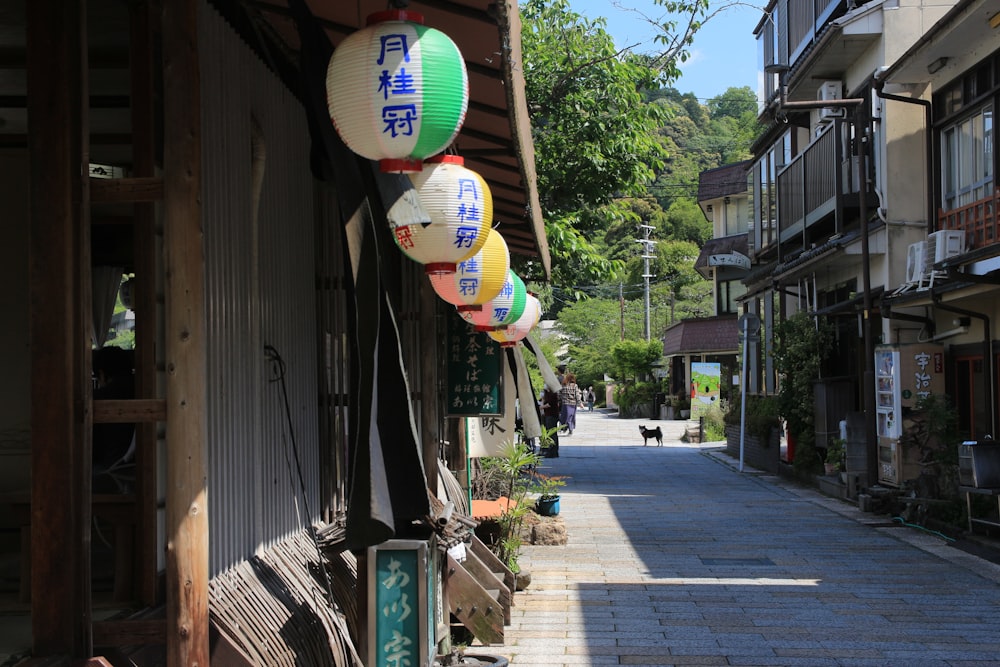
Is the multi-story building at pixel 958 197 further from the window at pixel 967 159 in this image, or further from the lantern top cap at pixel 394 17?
the lantern top cap at pixel 394 17

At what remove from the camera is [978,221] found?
1486 centimetres

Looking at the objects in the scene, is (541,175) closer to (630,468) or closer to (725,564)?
(725,564)

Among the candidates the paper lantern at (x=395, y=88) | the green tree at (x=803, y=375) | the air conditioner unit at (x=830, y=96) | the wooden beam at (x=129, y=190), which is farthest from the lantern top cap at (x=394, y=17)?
the green tree at (x=803, y=375)

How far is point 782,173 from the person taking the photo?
25.2m

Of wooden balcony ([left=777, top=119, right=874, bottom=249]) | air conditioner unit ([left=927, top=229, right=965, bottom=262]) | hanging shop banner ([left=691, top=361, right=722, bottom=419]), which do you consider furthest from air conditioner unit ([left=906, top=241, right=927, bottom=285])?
hanging shop banner ([left=691, top=361, right=722, bottom=419])

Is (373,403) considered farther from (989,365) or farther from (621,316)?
(621,316)

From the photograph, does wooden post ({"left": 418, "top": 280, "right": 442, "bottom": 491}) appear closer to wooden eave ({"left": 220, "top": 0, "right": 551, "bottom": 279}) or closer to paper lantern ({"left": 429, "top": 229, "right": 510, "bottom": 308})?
paper lantern ({"left": 429, "top": 229, "right": 510, "bottom": 308})

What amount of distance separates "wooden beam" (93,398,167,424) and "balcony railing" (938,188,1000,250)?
1271 cm

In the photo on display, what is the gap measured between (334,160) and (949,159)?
14.3 meters

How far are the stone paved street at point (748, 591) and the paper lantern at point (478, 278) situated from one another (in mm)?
3094

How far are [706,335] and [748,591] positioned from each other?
1587 inches

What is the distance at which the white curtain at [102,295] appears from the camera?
32.8ft

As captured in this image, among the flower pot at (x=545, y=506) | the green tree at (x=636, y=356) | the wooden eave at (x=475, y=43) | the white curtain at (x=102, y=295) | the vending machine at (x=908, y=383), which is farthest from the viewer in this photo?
the green tree at (x=636, y=356)

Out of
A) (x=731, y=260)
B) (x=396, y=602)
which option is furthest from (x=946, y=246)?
(x=731, y=260)
